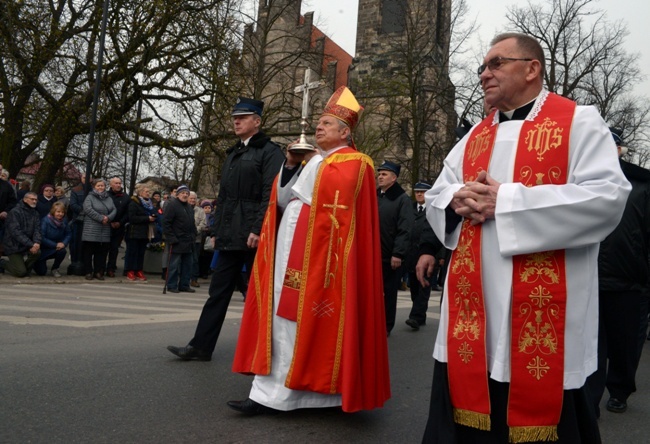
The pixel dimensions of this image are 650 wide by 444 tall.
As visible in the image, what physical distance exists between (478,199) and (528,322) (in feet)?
1.78

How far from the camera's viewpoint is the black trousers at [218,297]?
17.5 feet

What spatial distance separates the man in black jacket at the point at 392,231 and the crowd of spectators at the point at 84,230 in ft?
16.9

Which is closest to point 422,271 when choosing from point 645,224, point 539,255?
point 539,255

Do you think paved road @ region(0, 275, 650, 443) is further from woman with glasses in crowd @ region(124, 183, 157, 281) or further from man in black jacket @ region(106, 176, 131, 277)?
woman with glasses in crowd @ region(124, 183, 157, 281)

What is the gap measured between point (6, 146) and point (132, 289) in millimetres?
8275

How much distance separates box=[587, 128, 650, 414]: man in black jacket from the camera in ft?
15.9

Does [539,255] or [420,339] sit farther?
[420,339]

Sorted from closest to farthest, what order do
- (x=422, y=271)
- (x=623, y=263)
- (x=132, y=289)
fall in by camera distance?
(x=422, y=271)
(x=623, y=263)
(x=132, y=289)

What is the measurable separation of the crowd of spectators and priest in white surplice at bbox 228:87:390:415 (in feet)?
26.1

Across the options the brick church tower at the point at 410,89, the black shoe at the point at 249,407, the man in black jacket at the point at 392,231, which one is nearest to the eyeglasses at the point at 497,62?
the black shoe at the point at 249,407

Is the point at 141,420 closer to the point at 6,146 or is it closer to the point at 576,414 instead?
the point at 576,414

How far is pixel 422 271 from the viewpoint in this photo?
3283 millimetres

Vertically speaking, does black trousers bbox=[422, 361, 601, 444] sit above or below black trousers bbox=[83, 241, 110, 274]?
below

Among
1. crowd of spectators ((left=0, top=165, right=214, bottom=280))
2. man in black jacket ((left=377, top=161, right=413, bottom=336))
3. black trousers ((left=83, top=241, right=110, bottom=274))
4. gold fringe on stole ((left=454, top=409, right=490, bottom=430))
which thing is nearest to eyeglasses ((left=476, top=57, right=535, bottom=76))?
gold fringe on stole ((left=454, top=409, right=490, bottom=430))
